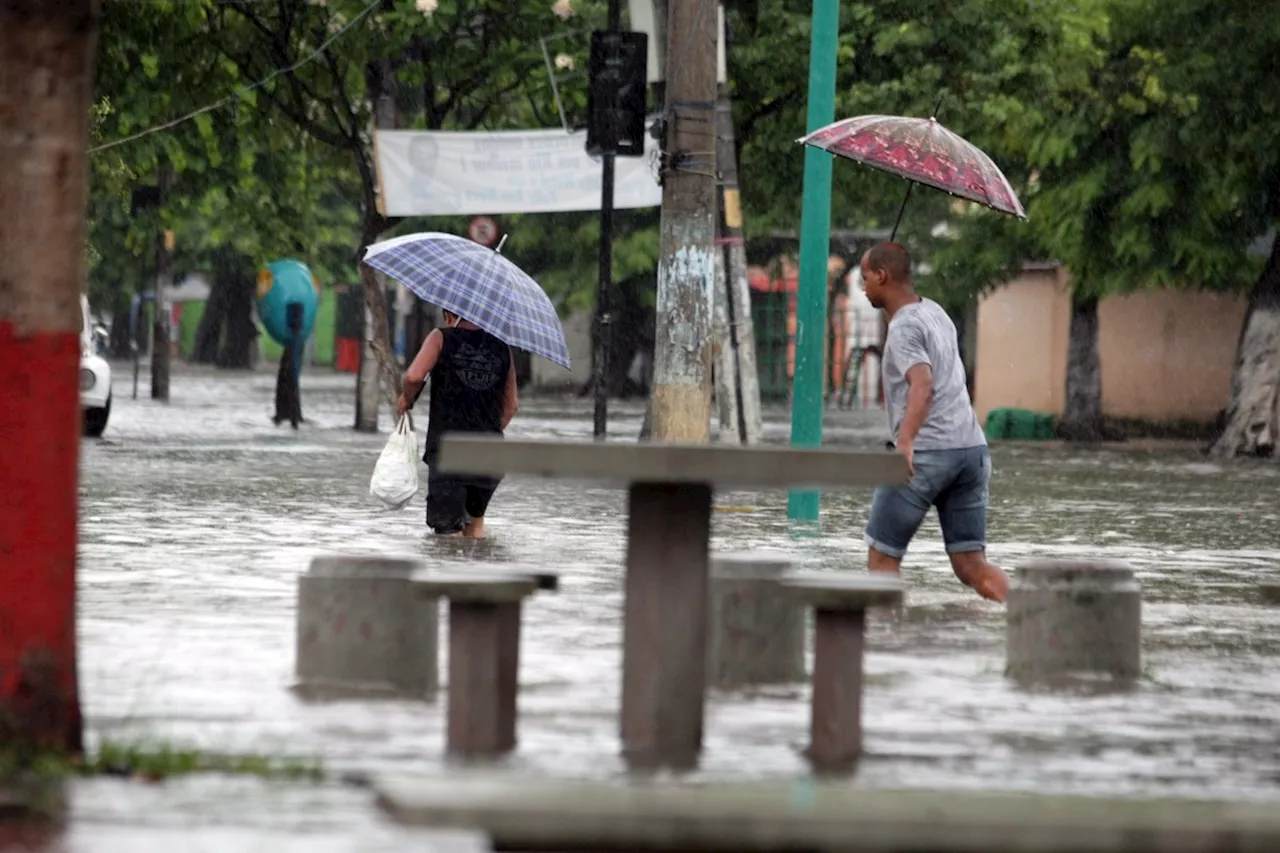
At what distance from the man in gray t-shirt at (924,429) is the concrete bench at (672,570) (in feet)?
12.5

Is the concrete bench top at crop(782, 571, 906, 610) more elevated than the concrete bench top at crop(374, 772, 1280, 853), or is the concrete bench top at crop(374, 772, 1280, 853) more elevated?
the concrete bench top at crop(782, 571, 906, 610)

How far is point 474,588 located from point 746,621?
183 centimetres

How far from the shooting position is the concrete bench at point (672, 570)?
7500mm

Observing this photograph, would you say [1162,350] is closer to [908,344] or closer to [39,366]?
[908,344]

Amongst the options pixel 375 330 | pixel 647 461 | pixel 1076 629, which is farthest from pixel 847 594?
pixel 375 330

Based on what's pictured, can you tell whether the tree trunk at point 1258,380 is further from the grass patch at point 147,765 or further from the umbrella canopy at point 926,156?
the grass patch at point 147,765

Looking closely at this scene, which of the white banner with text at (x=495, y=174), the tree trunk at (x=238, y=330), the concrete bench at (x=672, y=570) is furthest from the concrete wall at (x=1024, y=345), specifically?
the tree trunk at (x=238, y=330)

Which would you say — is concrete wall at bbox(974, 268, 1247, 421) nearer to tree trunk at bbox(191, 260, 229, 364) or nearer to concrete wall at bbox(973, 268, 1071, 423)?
concrete wall at bbox(973, 268, 1071, 423)

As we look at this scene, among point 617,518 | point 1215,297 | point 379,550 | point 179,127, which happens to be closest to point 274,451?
point 179,127

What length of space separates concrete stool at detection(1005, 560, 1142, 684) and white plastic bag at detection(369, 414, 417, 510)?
6.41m

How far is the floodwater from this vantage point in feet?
24.2

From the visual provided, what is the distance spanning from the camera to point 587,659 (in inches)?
392

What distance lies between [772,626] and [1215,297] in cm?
3064

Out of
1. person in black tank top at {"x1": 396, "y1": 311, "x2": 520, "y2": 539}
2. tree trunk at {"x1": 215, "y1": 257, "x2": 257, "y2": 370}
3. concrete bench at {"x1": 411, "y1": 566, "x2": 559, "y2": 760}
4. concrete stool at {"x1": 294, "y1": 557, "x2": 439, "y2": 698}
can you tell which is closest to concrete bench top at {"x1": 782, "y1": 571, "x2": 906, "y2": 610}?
concrete bench at {"x1": 411, "y1": 566, "x2": 559, "y2": 760}
